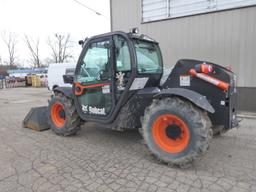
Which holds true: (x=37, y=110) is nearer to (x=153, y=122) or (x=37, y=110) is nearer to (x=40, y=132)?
(x=40, y=132)

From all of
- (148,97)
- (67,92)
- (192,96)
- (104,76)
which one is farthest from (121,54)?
(67,92)

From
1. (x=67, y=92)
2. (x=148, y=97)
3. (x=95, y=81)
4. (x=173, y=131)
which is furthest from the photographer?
(x=67, y=92)

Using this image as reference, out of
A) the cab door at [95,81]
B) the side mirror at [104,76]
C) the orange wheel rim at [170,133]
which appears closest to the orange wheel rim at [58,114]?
the cab door at [95,81]

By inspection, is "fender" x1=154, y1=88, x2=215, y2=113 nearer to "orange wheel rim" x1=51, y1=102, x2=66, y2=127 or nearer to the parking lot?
the parking lot

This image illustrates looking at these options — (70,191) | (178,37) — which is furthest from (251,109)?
(70,191)

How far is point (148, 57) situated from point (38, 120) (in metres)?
3.25

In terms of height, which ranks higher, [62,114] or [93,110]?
[93,110]

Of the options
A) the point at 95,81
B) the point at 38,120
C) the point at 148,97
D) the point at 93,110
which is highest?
the point at 95,81

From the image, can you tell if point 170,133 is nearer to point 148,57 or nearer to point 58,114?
point 148,57

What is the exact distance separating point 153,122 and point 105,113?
3.62ft

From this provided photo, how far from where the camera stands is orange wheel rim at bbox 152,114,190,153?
2.79 meters

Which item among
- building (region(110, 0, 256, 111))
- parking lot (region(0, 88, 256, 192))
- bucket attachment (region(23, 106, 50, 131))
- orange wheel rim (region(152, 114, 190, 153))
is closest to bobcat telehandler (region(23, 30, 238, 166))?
orange wheel rim (region(152, 114, 190, 153))

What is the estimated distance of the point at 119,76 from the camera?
11.2 ft

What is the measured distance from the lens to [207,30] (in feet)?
22.1
